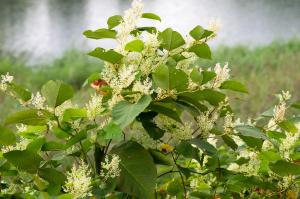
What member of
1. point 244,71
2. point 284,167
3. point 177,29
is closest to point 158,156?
point 284,167

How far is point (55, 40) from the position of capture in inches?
362

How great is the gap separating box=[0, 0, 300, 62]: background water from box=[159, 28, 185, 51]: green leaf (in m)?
6.71

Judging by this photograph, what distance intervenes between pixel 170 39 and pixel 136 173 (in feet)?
0.69

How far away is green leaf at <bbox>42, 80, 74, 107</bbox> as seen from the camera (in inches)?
31.4

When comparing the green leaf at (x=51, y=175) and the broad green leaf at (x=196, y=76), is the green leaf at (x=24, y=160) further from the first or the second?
the broad green leaf at (x=196, y=76)

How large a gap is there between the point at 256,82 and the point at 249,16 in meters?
7.78

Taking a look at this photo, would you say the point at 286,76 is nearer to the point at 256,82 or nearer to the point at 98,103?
the point at 256,82

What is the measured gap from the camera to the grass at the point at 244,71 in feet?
12.4

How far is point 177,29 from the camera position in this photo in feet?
32.8

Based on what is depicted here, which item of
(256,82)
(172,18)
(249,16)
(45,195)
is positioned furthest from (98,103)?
(249,16)

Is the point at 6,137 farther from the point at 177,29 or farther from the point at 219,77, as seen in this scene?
the point at 177,29

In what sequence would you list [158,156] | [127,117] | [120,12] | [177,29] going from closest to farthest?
[127,117] < [158,156] < [177,29] < [120,12]

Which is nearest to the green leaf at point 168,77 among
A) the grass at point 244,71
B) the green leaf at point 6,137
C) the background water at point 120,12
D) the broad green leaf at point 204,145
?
the broad green leaf at point 204,145

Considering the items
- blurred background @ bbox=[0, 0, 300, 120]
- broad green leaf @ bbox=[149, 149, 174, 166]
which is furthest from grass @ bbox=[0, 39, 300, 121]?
broad green leaf @ bbox=[149, 149, 174, 166]
